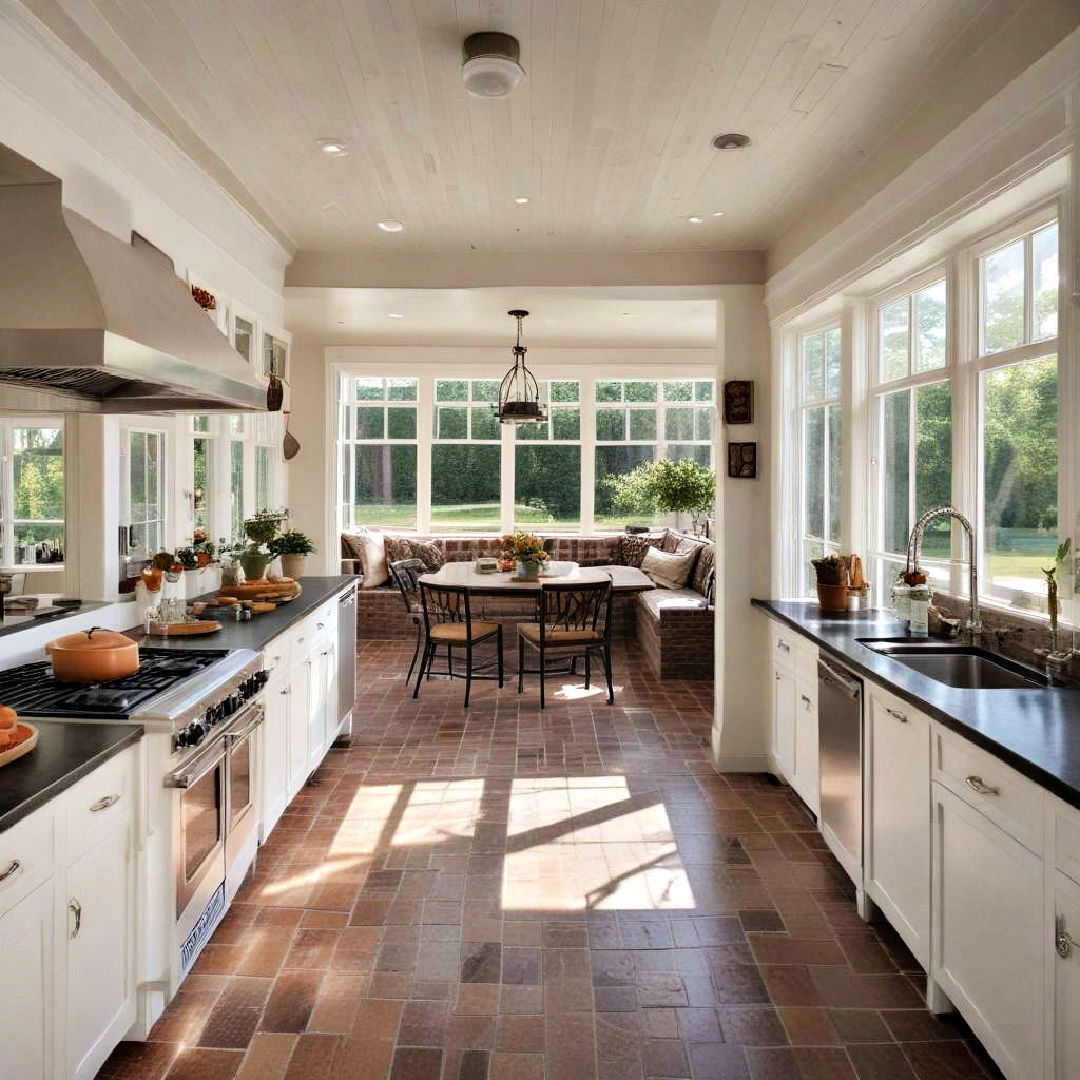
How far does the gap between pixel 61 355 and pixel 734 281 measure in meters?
3.62

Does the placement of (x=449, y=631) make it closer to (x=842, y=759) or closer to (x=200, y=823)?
(x=842, y=759)

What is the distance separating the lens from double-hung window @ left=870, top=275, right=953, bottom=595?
3381 millimetres

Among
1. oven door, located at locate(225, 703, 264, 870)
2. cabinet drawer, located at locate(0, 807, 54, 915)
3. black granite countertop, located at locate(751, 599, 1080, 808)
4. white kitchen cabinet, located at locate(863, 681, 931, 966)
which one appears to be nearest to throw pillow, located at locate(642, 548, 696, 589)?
black granite countertop, located at locate(751, 599, 1080, 808)

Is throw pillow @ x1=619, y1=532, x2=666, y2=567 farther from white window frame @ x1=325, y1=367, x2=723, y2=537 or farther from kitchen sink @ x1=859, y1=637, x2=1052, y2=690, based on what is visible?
kitchen sink @ x1=859, y1=637, x2=1052, y2=690

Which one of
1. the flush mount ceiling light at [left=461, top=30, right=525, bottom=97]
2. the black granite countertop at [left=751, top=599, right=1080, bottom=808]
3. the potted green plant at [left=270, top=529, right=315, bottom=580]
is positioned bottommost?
the black granite countertop at [left=751, top=599, right=1080, bottom=808]

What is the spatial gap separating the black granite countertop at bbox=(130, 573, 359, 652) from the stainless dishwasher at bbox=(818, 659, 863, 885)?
217 cm

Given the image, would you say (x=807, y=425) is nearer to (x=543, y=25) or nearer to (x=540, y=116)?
(x=540, y=116)

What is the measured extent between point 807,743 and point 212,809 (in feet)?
8.17

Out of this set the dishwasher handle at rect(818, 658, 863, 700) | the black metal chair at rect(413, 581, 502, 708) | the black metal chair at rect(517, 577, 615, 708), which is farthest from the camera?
the black metal chair at rect(413, 581, 502, 708)

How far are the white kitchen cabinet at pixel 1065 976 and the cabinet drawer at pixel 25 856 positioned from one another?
6.76ft

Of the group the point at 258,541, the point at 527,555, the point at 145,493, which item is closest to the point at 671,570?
the point at 527,555

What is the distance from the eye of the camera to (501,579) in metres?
6.56

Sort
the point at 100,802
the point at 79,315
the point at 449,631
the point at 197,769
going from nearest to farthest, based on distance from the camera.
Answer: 1. the point at 100,802
2. the point at 79,315
3. the point at 197,769
4. the point at 449,631

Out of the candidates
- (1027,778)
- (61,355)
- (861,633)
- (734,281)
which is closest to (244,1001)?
(61,355)
